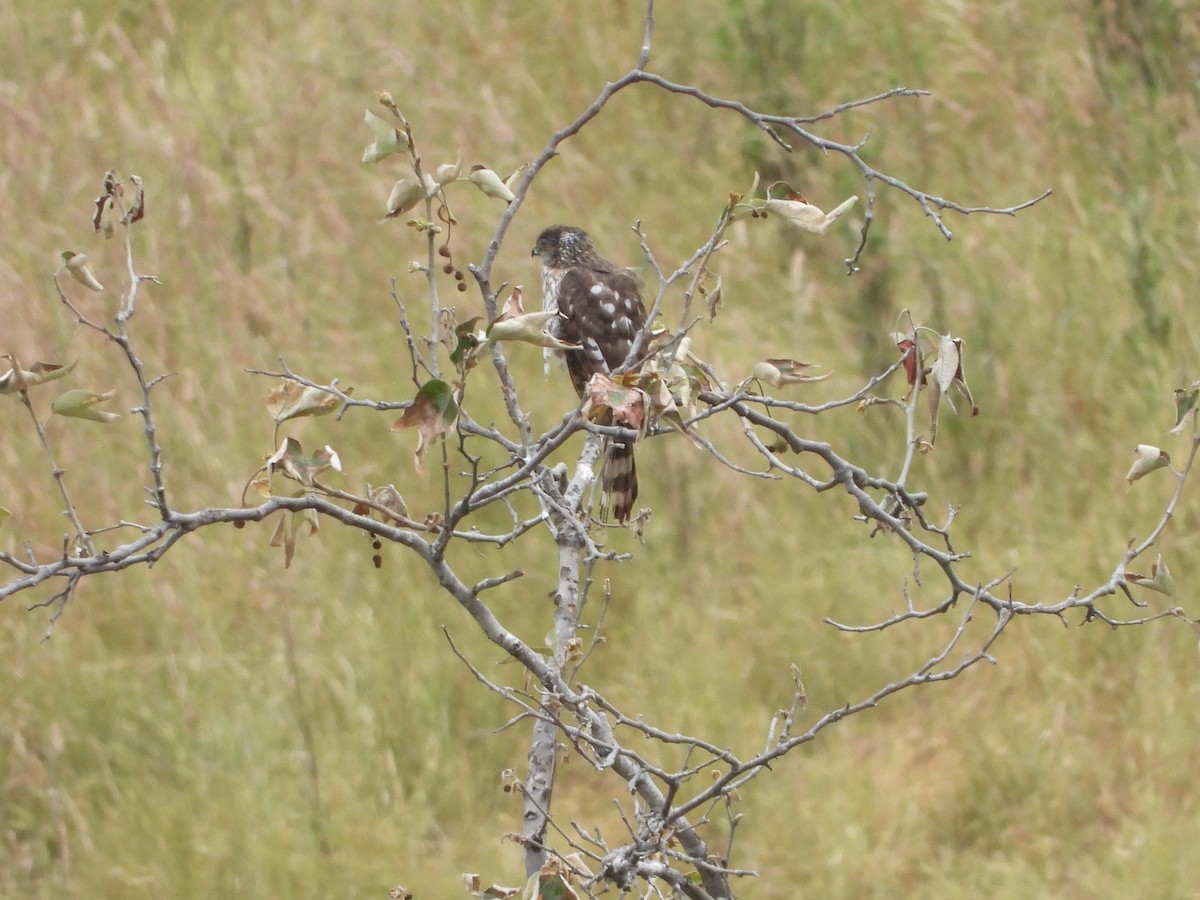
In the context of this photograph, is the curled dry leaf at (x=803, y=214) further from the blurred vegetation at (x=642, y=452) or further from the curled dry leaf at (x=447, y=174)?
the blurred vegetation at (x=642, y=452)

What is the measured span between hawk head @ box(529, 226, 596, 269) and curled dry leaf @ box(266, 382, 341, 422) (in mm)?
2830

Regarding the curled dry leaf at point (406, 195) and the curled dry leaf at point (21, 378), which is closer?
the curled dry leaf at point (21, 378)

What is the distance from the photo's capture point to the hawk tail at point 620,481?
12.5 ft

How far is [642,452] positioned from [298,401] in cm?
320

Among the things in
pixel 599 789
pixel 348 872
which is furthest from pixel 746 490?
pixel 348 872

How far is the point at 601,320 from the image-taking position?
13.6 ft

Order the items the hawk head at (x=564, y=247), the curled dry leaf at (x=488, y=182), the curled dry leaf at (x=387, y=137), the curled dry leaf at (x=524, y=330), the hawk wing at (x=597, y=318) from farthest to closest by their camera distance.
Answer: the hawk head at (x=564, y=247) → the hawk wing at (x=597, y=318) → the curled dry leaf at (x=488, y=182) → the curled dry leaf at (x=387, y=137) → the curled dry leaf at (x=524, y=330)

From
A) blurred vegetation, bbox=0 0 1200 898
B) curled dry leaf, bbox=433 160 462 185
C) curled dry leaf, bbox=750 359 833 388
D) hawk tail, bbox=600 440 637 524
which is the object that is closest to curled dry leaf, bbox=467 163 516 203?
curled dry leaf, bbox=433 160 462 185

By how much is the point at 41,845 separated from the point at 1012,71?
4354 millimetres

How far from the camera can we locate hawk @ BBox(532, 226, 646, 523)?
12.7ft

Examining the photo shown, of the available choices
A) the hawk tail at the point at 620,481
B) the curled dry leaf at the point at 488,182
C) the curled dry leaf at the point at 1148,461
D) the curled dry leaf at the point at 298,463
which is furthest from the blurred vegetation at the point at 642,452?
the curled dry leaf at the point at 488,182

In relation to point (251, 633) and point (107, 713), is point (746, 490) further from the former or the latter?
point (107, 713)

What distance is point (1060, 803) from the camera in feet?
12.6

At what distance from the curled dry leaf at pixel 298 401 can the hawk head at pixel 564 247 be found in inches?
111
